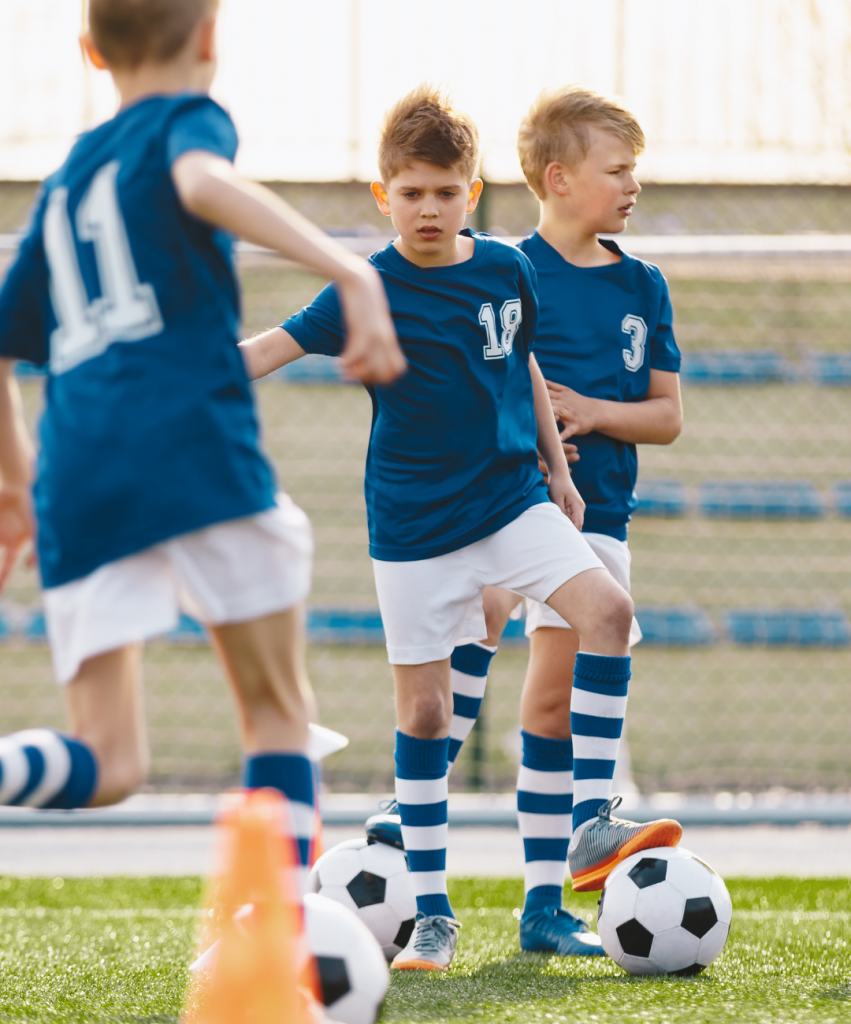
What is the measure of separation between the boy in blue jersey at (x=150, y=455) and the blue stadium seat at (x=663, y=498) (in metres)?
8.48

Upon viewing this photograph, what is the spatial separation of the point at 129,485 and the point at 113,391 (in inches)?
4.8

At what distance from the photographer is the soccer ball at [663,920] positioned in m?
2.33

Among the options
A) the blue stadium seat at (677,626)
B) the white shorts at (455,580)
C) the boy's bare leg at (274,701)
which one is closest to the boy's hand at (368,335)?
the boy's bare leg at (274,701)

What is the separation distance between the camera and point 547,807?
277 cm

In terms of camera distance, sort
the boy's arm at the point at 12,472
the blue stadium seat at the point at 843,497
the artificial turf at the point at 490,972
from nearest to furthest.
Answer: the boy's arm at the point at 12,472 → the artificial turf at the point at 490,972 → the blue stadium seat at the point at 843,497

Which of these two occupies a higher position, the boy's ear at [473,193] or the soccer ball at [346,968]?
the boy's ear at [473,193]

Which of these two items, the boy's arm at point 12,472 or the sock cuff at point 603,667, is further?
the sock cuff at point 603,667

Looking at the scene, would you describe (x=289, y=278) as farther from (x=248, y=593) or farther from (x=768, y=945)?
(x=248, y=593)

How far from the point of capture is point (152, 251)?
1637 mm

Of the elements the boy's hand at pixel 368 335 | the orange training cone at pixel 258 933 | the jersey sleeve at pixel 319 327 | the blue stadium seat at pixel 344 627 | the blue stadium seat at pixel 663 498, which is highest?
the boy's hand at pixel 368 335

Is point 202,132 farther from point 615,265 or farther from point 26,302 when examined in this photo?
point 615,265

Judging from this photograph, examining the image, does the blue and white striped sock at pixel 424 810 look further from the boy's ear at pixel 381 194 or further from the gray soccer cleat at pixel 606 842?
the boy's ear at pixel 381 194

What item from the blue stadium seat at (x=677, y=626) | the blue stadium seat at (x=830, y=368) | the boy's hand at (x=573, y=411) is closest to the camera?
the boy's hand at (x=573, y=411)

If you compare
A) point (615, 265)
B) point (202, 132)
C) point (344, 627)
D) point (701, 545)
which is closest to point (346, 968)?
point (202, 132)
